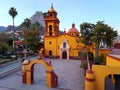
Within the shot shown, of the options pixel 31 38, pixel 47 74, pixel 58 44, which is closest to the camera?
pixel 47 74

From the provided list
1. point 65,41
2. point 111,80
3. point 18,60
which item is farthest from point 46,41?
point 111,80

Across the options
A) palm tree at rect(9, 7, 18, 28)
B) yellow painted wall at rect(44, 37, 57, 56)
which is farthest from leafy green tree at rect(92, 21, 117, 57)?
palm tree at rect(9, 7, 18, 28)

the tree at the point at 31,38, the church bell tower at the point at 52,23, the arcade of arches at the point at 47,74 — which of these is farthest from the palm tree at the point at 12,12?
the arcade of arches at the point at 47,74

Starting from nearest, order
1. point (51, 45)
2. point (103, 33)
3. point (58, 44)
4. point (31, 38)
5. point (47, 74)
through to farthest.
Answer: point (47, 74) → point (103, 33) → point (58, 44) → point (51, 45) → point (31, 38)

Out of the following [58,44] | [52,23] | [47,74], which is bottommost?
[47,74]

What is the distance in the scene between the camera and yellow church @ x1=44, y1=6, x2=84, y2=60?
42.7m

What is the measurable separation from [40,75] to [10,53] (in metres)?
22.5

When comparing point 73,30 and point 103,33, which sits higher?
point 73,30

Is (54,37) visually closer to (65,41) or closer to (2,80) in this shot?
(65,41)

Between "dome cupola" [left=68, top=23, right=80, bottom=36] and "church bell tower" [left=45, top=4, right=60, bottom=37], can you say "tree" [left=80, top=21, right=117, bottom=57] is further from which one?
"dome cupola" [left=68, top=23, right=80, bottom=36]

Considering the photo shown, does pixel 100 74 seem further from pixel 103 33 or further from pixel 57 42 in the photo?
pixel 57 42

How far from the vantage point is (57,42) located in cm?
4409

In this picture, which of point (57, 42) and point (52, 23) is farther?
point (52, 23)

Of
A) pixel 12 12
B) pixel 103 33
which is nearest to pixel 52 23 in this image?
pixel 103 33
